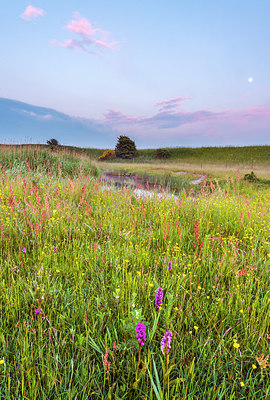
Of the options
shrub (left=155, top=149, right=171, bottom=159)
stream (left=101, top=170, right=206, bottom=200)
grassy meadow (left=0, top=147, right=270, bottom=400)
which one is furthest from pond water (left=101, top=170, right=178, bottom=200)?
shrub (left=155, top=149, right=171, bottom=159)

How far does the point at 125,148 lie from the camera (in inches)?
1580

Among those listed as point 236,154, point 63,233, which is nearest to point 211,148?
point 236,154

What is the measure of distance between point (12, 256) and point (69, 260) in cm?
71

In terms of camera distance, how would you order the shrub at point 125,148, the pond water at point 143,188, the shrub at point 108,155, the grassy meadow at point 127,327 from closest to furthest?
the grassy meadow at point 127,327, the pond water at point 143,188, the shrub at point 125,148, the shrub at point 108,155

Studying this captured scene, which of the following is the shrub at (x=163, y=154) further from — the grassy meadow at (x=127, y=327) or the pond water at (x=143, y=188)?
the grassy meadow at (x=127, y=327)

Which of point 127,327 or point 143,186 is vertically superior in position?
point 143,186

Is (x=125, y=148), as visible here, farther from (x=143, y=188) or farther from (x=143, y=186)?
(x=143, y=188)

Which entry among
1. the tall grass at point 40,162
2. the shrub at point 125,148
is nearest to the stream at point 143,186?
the tall grass at point 40,162

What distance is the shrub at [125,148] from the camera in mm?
39969

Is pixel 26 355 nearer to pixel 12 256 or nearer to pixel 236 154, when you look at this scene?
pixel 12 256

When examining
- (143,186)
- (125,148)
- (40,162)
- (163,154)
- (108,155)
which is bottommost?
(143,186)

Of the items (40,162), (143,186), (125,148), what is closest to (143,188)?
(143,186)

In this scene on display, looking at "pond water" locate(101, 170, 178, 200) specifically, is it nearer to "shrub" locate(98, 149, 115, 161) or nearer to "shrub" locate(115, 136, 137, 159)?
"shrub" locate(115, 136, 137, 159)

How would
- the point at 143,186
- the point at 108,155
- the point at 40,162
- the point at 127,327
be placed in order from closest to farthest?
the point at 127,327
the point at 143,186
the point at 40,162
the point at 108,155
